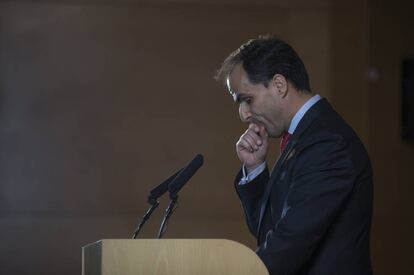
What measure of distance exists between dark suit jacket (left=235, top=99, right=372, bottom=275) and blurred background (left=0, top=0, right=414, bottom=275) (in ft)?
9.95

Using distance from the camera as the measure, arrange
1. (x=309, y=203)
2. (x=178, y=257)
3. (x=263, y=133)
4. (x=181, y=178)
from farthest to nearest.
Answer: (x=263, y=133) → (x=181, y=178) → (x=309, y=203) → (x=178, y=257)

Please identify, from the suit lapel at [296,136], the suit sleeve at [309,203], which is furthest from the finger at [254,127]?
the suit sleeve at [309,203]

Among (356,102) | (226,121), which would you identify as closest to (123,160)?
(226,121)

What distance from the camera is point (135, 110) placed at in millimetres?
A: 5402

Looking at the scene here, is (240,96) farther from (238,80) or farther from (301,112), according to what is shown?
(301,112)

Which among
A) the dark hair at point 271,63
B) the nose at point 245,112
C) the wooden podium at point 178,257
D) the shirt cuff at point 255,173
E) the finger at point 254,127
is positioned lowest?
the wooden podium at point 178,257

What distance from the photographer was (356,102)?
5.56 metres

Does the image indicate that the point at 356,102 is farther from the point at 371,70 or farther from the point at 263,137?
the point at 263,137

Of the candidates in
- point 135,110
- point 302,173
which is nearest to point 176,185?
point 302,173

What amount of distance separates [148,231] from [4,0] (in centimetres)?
186

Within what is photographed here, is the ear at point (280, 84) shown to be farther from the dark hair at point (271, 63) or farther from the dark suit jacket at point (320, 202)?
the dark suit jacket at point (320, 202)

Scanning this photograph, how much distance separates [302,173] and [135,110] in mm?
3240

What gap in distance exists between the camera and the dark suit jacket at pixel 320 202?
2166 mm

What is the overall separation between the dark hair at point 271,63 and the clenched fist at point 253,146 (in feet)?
0.77
